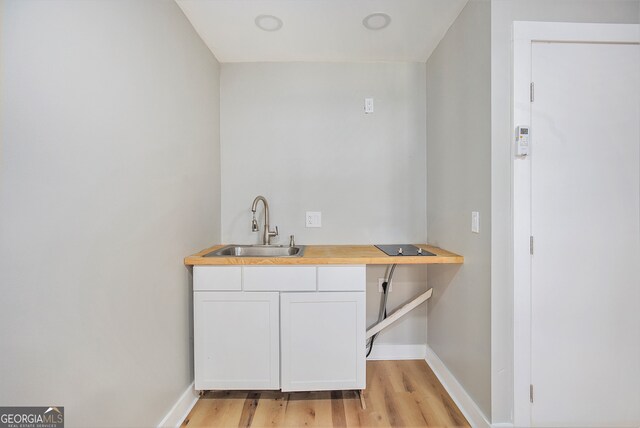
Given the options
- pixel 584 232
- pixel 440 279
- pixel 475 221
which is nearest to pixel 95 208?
pixel 475 221

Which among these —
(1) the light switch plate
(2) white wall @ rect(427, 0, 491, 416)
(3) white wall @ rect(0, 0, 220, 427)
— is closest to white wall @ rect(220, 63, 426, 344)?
(2) white wall @ rect(427, 0, 491, 416)

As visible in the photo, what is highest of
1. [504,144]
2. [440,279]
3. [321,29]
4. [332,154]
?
[321,29]

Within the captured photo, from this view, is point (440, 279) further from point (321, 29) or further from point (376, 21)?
point (321, 29)

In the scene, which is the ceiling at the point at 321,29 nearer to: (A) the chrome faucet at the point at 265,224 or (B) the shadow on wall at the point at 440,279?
(A) the chrome faucet at the point at 265,224

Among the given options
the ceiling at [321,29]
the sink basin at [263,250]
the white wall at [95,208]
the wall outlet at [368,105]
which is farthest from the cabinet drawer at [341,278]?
the ceiling at [321,29]

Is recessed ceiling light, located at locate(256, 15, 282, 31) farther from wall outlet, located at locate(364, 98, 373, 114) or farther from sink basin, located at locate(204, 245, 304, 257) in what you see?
sink basin, located at locate(204, 245, 304, 257)

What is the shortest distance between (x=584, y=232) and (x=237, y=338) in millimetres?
1921

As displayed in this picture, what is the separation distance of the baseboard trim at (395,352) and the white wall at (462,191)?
0.57 ft

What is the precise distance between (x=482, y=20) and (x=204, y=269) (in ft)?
6.69

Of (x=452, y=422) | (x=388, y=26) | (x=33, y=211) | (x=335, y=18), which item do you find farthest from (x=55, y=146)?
(x=452, y=422)

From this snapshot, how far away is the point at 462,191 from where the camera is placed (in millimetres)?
1666

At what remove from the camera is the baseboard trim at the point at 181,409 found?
1.43m

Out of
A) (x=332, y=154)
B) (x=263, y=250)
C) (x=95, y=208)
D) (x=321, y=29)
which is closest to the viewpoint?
(x=95, y=208)

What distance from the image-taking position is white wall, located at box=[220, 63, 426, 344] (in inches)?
86.7
